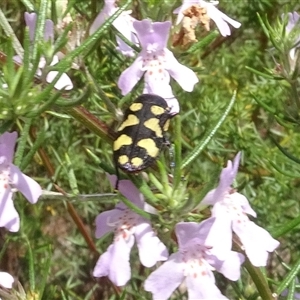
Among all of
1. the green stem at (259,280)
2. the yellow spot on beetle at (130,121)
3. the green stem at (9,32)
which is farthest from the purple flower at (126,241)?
the green stem at (9,32)

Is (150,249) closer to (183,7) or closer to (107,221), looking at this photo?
(107,221)

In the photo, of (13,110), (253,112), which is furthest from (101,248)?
(13,110)

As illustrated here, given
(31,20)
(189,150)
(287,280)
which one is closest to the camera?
(31,20)

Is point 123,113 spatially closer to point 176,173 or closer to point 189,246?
point 176,173

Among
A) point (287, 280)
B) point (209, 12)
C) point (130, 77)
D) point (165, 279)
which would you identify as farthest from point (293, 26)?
point (165, 279)

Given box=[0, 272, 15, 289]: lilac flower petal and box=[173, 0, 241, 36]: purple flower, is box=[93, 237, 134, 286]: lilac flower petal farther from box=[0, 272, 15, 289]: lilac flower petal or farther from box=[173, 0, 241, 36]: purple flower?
box=[173, 0, 241, 36]: purple flower
